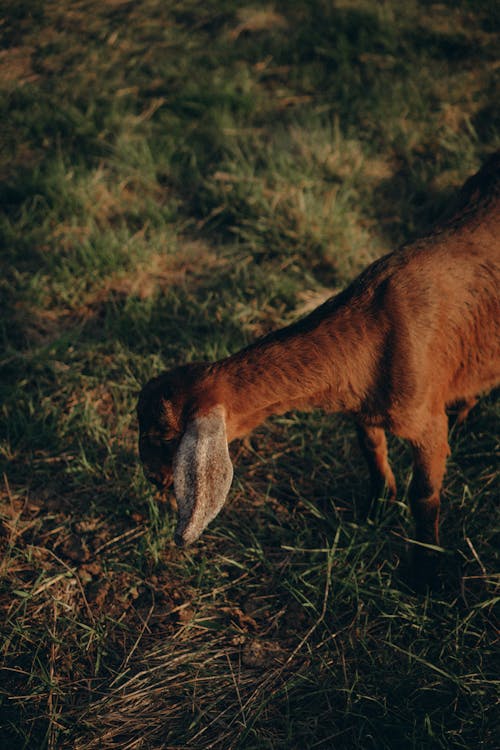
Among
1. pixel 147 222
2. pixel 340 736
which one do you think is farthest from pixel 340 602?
pixel 147 222

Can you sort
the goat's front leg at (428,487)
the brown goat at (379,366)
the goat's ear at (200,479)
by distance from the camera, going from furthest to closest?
the goat's front leg at (428,487) < the brown goat at (379,366) < the goat's ear at (200,479)

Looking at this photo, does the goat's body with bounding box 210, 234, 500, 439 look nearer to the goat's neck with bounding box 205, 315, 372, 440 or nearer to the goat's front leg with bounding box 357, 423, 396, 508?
the goat's neck with bounding box 205, 315, 372, 440

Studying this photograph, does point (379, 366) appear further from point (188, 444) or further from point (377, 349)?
point (188, 444)

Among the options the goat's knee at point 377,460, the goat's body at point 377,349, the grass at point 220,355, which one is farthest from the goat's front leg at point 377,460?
the goat's body at point 377,349

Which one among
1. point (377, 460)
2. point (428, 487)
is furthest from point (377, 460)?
point (428, 487)

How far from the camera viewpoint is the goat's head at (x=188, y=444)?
218 centimetres

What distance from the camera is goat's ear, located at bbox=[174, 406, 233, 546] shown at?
2168mm

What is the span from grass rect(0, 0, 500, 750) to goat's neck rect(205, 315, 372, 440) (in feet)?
2.77

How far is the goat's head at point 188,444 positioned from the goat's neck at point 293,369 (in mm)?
115

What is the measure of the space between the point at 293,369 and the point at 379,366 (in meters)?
0.37

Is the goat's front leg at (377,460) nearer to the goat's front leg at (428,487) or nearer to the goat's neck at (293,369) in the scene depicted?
the goat's front leg at (428,487)

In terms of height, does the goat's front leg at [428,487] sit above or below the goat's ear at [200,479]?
below

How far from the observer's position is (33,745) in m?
2.40

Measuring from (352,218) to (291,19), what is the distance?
281cm
